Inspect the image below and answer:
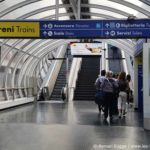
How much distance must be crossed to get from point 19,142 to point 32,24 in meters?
4.73

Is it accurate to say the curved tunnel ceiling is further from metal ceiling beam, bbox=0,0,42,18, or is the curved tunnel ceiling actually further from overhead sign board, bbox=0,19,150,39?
overhead sign board, bbox=0,19,150,39

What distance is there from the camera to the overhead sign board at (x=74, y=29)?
1153cm

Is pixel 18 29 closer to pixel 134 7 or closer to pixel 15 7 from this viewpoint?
pixel 15 7

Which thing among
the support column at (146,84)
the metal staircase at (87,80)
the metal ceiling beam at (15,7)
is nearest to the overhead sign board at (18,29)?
the metal ceiling beam at (15,7)

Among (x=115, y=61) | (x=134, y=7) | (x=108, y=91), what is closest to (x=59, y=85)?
(x=115, y=61)

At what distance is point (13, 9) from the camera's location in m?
13.6

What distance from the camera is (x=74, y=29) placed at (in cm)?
1162

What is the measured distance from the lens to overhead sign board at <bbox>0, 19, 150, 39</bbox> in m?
11.5

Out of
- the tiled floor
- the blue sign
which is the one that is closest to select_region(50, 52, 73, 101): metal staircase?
the blue sign

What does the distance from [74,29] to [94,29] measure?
1.94ft

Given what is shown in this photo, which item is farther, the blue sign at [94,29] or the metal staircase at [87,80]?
the metal staircase at [87,80]

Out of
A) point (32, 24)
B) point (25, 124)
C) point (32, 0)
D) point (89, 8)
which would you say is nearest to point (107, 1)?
point (89, 8)

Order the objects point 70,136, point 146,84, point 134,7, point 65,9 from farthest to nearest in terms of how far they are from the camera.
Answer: point 65,9 < point 134,7 < point 146,84 < point 70,136

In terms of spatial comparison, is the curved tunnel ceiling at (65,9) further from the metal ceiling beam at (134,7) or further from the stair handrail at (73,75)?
the stair handrail at (73,75)
